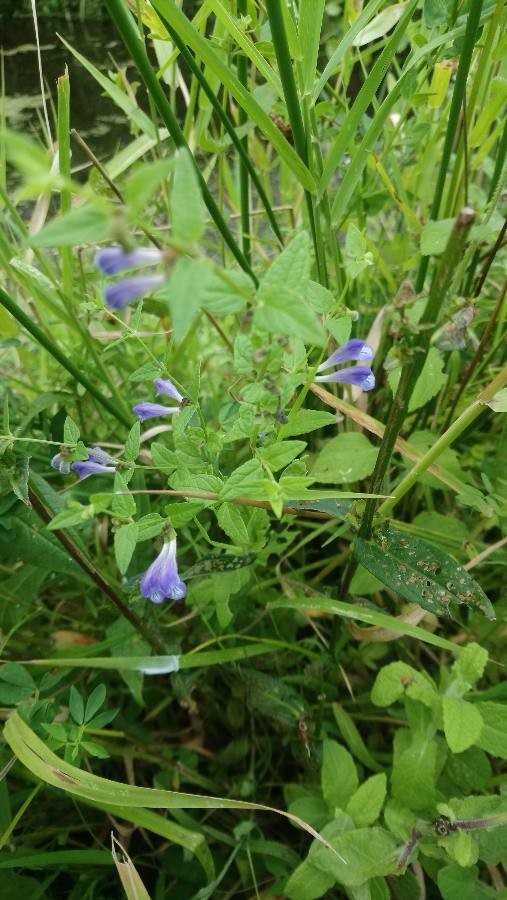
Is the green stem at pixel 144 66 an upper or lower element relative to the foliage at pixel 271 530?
upper

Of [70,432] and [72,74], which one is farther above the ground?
[72,74]

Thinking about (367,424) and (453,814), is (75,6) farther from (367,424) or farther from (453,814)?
(453,814)

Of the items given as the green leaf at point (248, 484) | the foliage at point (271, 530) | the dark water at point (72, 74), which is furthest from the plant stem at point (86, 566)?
the dark water at point (72, 74)

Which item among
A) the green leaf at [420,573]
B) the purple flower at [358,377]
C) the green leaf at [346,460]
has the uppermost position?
the purple flower at [358,377]

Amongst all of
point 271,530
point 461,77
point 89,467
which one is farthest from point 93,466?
point 461,77

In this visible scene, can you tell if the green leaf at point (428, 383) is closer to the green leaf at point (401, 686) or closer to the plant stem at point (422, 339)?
the plant stem at point (422, 339)

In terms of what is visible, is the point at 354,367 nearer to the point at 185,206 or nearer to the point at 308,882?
the point at 185,206
